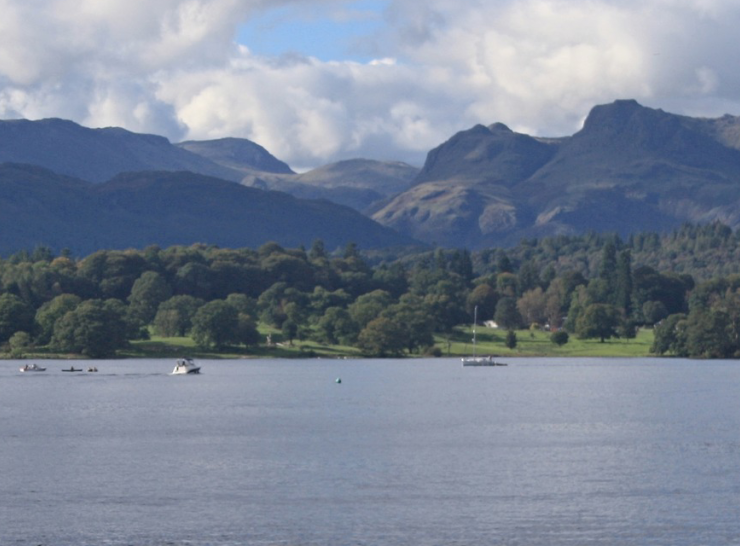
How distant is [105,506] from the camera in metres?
71.6

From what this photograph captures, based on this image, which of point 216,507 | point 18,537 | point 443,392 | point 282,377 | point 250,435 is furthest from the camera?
point 282,377

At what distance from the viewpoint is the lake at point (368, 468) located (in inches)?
2566

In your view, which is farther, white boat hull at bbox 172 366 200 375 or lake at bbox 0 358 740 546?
white boat hull at bbox 172 366 200 375

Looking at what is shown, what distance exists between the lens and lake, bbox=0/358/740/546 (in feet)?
214

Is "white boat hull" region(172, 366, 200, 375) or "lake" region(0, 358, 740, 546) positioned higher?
"white boat hull" region(172, 366, 200, 375)

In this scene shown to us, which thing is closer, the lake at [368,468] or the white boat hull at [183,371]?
the lake at [368,468]

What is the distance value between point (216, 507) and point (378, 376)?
392 ft

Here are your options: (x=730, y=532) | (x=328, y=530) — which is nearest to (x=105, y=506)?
(x=328, y=530)

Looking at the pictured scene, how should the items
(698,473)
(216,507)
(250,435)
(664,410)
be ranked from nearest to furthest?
(216,507) → (698,473) → (250,435) → (664,410)

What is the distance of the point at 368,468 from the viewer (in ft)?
282

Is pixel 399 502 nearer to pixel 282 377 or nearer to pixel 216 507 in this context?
pixel 216 507

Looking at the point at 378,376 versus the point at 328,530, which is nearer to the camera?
the point at 328,530

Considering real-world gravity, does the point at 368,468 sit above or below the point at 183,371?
below

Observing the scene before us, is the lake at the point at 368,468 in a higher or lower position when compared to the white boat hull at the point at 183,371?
lower
